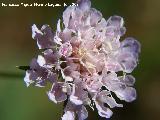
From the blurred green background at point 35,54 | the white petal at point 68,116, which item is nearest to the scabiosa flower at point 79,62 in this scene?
the white petal at point 68,116

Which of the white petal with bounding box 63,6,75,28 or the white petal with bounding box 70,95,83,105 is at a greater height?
the white petal with bounding box 63,6,75,28

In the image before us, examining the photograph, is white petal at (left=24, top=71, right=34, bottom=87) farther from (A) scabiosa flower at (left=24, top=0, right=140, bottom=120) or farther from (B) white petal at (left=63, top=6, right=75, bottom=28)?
(B) white petal at (left=63, top=6, right=75, bottom=28)

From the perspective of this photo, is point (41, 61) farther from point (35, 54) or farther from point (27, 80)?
point (35, 54)

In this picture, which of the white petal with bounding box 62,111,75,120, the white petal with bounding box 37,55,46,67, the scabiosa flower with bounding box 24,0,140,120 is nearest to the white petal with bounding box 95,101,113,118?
the scabiosa flower with bounding box 24,0,140,120

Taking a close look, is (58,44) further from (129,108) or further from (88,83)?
(129,108)

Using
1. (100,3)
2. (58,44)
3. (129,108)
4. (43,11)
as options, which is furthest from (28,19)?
(58,44)

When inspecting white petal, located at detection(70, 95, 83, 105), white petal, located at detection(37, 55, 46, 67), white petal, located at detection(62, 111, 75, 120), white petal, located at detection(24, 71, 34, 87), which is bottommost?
white petal, located at detection(62, 111, 75, 120)
